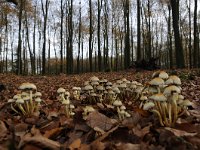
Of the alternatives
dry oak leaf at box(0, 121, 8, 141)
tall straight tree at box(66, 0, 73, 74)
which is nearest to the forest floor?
dry oak leaf at box(0, 121, 8, 141)

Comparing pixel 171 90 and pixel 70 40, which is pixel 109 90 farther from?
pixel 70 40

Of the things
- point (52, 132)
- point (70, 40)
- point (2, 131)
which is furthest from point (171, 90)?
point (70, 40)

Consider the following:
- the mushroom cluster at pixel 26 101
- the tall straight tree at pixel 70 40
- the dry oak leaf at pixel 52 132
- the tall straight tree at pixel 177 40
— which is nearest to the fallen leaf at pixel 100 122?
the dry oak leaf at pixel 52 132

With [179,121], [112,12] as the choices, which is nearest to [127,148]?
[179,121]

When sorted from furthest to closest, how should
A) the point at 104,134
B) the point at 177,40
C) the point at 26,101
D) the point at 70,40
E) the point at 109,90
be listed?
the point at 70,40
the point at 177,40
the point at 109,90
the point at 26,101
the point at 104,134

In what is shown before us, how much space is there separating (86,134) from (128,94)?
2643 millimetres

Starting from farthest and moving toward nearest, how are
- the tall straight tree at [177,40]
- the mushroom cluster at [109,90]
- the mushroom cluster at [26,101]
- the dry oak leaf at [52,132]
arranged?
the tall straight tree at [177,40] < the mushroom cluster at [109,90] < the mushroom cluster at [26,101] < the dry oak leaf at [52,132]

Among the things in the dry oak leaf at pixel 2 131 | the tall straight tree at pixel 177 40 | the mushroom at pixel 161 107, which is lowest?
the dry oak leaf at pixel 2 131

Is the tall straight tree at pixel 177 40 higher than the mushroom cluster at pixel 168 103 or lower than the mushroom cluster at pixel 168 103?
higher

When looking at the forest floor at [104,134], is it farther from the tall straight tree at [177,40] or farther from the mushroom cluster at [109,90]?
the tall straight tree at [177,40]

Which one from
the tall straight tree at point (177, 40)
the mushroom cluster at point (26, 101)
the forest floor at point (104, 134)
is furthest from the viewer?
the tall straight tree at point (177, 40)

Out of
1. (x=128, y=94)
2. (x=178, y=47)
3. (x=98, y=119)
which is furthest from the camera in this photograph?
(x=178, y=47)

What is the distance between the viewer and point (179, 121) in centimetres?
265

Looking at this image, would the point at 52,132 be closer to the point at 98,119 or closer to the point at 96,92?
the point at 98,119
